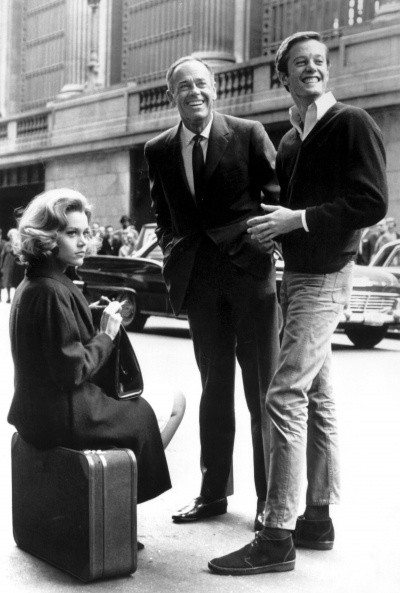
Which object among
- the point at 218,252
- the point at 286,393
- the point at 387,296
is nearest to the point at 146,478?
the point at 286,393

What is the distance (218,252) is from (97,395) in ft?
3.20

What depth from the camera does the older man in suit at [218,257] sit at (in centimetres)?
430

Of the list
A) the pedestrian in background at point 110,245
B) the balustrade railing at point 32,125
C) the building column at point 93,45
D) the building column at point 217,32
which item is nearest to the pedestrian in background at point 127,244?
the pedestrian in background at point 110,245

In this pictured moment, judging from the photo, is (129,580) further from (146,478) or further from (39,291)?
(39,291)

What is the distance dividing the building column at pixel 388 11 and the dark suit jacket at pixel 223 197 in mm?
14438

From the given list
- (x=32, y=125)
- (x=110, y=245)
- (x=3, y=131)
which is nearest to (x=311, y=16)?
(x=110, y=245)

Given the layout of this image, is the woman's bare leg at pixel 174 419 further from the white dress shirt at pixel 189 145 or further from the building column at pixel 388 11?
the building column at pixel 388 11

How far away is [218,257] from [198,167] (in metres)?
0.41

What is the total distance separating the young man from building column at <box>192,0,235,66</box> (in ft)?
63.3

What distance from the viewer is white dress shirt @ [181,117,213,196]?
172 inches

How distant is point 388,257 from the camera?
13625mm

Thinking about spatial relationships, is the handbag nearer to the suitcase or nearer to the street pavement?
the suitcase

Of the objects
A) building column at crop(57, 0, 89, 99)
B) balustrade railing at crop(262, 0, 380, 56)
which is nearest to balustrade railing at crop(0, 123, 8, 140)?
building column at crop(57, 0, 89, 99)

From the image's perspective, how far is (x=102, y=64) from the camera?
28.4 m
